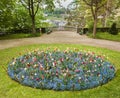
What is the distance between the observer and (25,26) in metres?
24.5

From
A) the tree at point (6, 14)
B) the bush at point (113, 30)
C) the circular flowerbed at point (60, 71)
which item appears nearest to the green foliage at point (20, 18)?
the tree at point (6, 14)

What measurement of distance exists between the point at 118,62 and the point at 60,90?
4.79 m

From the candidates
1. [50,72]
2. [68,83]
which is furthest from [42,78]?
[68,83]

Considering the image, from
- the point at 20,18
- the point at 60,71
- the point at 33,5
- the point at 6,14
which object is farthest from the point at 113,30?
the point at 60,71

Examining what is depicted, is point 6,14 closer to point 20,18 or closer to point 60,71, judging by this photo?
point 20,18

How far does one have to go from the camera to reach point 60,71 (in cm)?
795

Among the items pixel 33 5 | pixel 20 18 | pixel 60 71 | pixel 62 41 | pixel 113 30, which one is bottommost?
pixel 62 41

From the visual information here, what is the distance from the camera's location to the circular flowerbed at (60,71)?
283 inches

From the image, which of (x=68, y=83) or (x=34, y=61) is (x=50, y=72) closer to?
Result: (x=68, y=83)

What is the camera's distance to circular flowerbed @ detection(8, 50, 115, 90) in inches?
283

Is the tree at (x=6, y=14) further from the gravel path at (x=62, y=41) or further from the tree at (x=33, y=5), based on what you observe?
the gravel path at (x=62, y=41)

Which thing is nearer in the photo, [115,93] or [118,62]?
[115,93]

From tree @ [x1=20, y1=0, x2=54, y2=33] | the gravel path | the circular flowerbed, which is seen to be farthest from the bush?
the circular flowerbed

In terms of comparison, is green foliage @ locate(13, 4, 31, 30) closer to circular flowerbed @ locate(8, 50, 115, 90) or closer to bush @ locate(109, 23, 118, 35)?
bush @ locate(109, 23, 118, 35)
